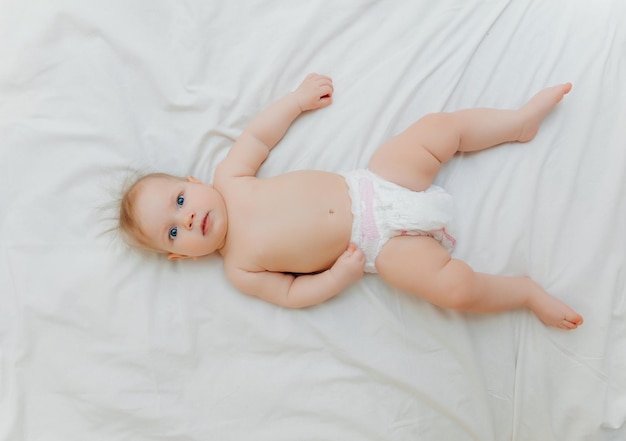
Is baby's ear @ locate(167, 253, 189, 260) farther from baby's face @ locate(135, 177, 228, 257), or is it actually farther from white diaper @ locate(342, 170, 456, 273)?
white diaper @ locate(342, 170, 456, 273)

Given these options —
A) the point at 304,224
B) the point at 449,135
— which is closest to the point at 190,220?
the point at 304,224

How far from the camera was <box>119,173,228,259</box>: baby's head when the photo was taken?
4.83 ft

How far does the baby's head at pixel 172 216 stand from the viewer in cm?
147

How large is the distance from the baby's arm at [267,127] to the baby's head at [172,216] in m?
0.11

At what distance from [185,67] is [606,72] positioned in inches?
41.9

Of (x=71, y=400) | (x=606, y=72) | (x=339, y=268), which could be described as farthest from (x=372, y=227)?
(x=71, y=400)

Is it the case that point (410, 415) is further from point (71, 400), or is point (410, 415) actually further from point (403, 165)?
point (71, 400)

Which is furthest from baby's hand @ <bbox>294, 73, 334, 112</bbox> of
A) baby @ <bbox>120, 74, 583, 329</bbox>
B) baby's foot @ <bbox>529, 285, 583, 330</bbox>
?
baby's foot @ <bbox>529, 285, 583, 330</bbox>

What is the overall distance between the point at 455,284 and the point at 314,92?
59 centimetres

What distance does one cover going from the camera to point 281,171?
1.64m

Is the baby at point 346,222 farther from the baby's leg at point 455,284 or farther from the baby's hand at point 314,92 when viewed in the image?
the baby's hand at point 314,92

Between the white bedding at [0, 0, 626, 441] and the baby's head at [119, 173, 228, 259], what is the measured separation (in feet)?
0.33

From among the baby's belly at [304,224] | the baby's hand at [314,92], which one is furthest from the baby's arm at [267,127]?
the baby's belly at [304,224]

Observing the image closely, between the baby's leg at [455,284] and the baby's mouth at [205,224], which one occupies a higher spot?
the baby's leg at [455,284]
